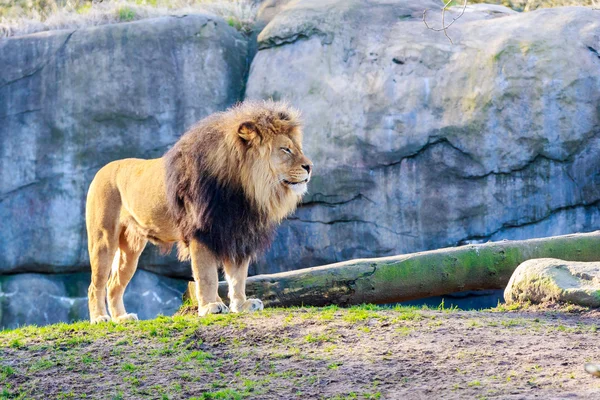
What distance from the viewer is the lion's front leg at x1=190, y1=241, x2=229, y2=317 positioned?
6.59 m

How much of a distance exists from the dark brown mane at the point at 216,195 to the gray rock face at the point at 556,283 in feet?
6.42

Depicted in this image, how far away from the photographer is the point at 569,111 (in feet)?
32.7

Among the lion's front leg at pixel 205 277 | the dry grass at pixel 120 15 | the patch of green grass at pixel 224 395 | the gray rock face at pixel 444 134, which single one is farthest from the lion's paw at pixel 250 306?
the dry grass at pixel 120 15

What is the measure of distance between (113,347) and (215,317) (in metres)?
0.87

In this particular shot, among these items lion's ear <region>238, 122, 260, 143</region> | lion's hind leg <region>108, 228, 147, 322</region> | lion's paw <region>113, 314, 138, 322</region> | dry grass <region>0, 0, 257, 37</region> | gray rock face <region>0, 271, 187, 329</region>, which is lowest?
gray rock face <region>0, 271, 187, 329</region>

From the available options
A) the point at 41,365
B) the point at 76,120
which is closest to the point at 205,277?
the point at 41,365

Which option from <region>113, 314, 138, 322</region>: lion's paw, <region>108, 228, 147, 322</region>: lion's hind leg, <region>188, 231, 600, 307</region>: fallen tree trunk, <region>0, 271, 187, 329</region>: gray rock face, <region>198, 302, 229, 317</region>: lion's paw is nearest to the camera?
<region>198, 302, 229, 317</region>: lion's paw

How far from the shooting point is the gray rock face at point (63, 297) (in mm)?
10562

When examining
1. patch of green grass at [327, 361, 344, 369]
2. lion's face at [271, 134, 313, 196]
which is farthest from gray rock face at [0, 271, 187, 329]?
patch of green grass at [327, 361, 344, 369]

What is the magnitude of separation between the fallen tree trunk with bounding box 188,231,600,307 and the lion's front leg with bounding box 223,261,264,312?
0.79ft

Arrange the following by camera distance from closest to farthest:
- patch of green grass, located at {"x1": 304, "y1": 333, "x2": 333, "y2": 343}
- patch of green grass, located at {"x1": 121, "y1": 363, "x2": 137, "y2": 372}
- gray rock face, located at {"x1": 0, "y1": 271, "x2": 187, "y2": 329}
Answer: patch of green grass, located at {"x1": 121, "y1": 363, "x2": 137, "y2": 372}
patch of green grass, located at {"x1": 304, "y1": 333, "x2": 333, "y2": 343}
gray rock face, located at {"x1": 0, "y1": 271, "x2": 187, "y2": 329}

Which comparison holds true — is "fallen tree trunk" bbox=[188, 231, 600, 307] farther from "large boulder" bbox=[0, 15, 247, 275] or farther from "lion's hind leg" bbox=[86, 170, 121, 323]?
"large boulder" bbox=[0, 15, 247, 275]

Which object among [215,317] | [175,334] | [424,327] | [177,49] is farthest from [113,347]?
[177,49]

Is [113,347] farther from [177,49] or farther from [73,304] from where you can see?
[177,49]
